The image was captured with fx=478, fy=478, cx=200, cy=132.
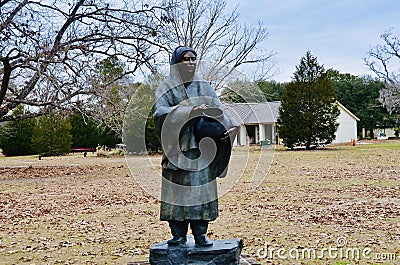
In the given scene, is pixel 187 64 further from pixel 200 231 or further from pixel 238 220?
pixel 238 220

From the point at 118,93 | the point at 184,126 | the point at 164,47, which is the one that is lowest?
→ the point at 184,126

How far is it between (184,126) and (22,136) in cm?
4342

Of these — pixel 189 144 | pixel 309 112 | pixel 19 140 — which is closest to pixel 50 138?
pixel 19 140

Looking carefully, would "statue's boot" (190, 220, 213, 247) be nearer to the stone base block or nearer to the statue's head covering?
the stone base block

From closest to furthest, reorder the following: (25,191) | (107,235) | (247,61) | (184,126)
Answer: (184,126), (107,235), (25,191), (247,61)

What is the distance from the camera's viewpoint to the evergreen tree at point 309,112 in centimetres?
3634

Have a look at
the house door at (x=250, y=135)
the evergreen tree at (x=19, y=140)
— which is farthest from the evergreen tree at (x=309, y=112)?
the evergreen tree at (x=19, y=140)

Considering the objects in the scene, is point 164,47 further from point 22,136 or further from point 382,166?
point 22,136

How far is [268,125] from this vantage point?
136 feet

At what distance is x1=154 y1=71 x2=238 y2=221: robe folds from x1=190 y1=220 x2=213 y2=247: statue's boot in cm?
11

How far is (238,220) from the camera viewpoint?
930cm

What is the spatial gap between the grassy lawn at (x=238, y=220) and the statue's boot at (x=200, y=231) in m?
1.65

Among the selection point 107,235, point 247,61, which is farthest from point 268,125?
point 107,235

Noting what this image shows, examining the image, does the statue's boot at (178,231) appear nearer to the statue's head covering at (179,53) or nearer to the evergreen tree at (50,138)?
the statue's head covering at (179,53)
